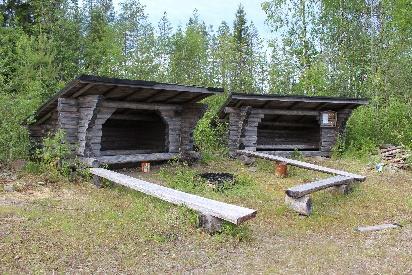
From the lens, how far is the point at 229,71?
25.5 m

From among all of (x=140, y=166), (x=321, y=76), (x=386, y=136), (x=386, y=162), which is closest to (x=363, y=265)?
(x=140, y=166)

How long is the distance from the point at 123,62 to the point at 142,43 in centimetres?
271

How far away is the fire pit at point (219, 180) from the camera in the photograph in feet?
32.9

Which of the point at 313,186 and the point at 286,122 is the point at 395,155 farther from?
the point at 313,186

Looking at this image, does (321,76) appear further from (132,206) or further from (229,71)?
(132,206)

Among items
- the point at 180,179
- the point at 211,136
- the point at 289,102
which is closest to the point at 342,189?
the point at 180,179

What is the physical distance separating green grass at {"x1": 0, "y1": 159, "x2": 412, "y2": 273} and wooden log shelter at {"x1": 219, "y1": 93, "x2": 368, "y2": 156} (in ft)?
15.5

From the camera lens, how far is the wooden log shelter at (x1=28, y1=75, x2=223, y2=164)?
10.5 meters

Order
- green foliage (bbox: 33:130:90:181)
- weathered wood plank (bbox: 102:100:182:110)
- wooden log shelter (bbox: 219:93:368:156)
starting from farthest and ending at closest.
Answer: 1. wooden log shelter (bbox: 219:93:368:156)
2. weathered wood plank (bbox: 102:100:182:110)
3. green foliage (bbox: 33:130:90:181)

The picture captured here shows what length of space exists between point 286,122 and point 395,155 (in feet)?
14.7

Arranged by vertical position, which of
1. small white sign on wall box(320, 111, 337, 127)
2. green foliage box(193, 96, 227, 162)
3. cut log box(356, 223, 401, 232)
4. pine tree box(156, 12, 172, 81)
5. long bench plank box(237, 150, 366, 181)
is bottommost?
cut log box(356, 223, 401, 232)

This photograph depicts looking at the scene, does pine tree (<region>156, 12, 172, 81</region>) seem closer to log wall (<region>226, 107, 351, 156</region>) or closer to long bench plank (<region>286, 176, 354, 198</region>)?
log wall (<region>226, 107, 351, 156</region>)

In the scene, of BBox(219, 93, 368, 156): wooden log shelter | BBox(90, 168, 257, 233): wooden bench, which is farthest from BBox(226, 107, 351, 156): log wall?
BBox(90, 168, 257, 233): wooden bench

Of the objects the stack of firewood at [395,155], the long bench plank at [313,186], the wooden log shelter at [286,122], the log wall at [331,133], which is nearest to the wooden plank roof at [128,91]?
the wooden log shelter at [286,122]
